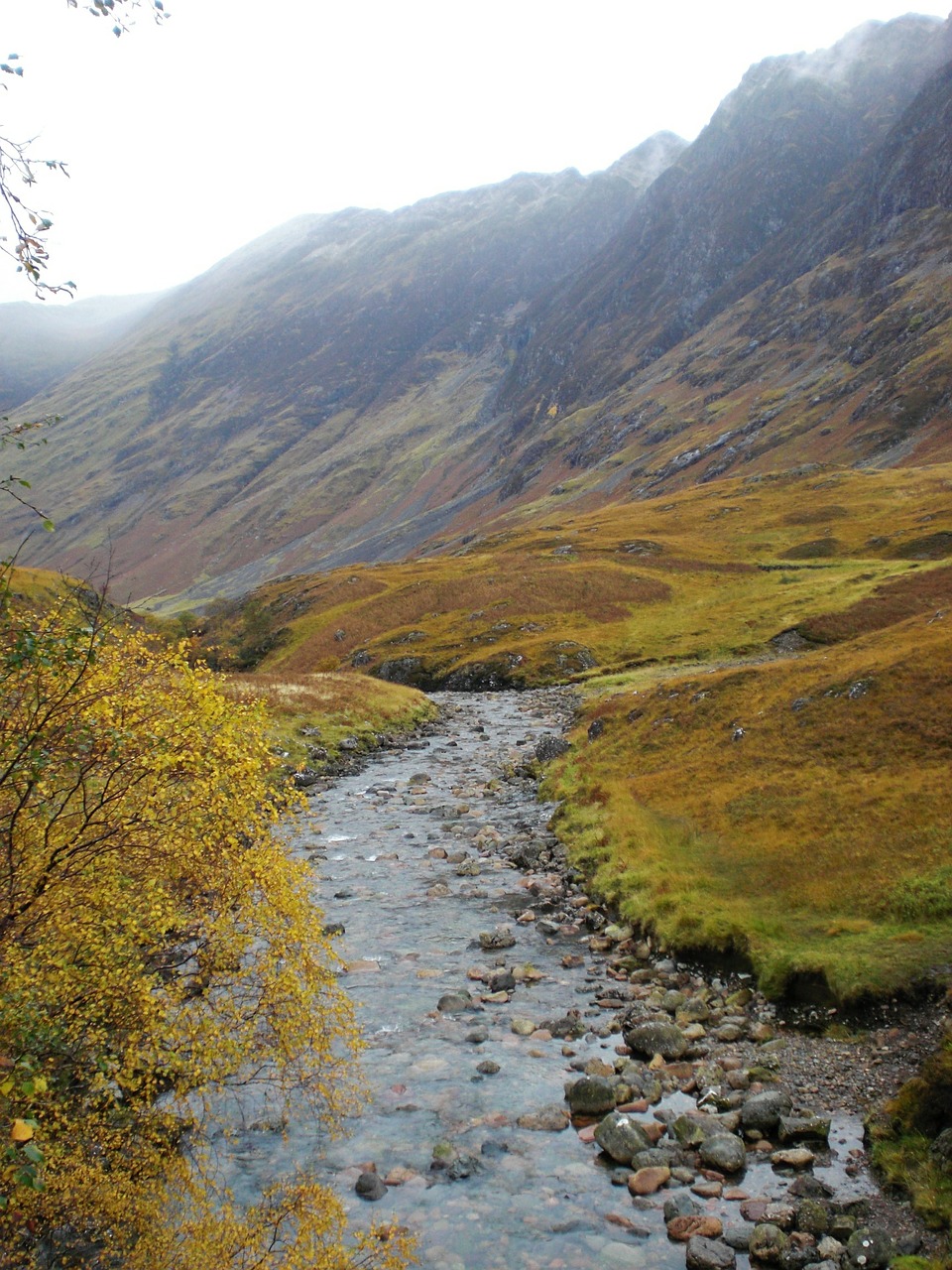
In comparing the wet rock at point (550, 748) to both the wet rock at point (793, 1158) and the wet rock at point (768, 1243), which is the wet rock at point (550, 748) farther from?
the wet rock at point (768, 1243)

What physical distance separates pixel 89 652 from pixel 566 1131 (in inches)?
515

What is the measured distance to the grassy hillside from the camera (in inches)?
860

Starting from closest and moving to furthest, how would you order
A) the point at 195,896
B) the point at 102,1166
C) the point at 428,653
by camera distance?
the point at 102,1166 < the point at 195,896 < the point at 428,653

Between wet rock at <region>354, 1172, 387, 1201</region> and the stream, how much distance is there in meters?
0.13

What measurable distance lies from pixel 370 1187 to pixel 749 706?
30.4 meters

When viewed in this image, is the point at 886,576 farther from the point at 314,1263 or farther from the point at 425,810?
the point at 314,1263

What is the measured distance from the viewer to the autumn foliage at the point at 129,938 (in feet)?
34.4

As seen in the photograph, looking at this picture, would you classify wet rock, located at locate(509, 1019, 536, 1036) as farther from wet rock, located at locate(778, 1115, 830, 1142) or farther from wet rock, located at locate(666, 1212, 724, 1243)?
wet rock, located at locate(666, 1212, 724, 1243)

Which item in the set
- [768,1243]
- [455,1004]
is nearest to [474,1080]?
[455,1004]

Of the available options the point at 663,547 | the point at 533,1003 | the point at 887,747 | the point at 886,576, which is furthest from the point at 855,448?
the point at 533,1003

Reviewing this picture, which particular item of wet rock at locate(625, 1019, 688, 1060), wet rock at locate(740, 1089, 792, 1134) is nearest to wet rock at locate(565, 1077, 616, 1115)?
wet rock at locate(625, 1019, 688, 1060)

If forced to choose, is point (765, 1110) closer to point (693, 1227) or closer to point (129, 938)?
point (693, 1227)

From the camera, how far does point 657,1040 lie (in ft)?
59.3

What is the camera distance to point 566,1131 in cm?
1567
